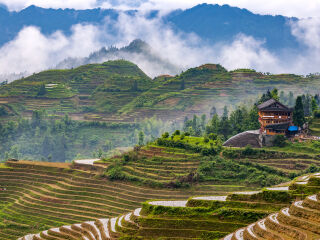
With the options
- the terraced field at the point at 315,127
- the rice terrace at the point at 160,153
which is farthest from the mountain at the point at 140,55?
the terraced field at the point at 315,127

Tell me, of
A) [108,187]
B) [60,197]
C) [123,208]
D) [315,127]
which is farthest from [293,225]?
[315,127]

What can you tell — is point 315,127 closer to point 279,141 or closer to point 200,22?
point 279,141

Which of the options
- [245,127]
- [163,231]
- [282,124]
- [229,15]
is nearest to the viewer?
[163,231]

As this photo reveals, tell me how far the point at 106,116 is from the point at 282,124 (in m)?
53.0

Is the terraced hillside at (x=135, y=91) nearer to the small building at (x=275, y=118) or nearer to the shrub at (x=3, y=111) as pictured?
the shrub at (x=3, y=111)

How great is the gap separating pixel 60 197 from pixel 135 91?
59502mm

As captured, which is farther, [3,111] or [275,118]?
[3,111]

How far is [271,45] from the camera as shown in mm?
149125

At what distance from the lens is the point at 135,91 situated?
10488 cm

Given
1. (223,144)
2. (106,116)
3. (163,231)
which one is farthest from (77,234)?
(106,116)

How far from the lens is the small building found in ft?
167

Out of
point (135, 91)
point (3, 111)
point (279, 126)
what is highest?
point (135, 91)

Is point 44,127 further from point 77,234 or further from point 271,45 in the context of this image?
point 271,45

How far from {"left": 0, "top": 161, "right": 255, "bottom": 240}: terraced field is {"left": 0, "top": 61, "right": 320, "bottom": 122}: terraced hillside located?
44355 mm
